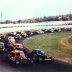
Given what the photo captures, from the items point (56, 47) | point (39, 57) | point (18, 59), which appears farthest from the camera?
point (56, 47)

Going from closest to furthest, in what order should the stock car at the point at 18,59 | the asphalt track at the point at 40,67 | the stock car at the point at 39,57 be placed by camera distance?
the asphalt track at the point at 40,67 → the stock car at the point at 18,59 → the stock car at the point at 39,57

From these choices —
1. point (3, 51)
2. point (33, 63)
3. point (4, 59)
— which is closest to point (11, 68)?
point (33, 63)

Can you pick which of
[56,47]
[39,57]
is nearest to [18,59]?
[39,57]

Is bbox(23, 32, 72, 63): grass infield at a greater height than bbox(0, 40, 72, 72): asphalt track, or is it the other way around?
bbox(0, 40, 72, 72): asphalt track

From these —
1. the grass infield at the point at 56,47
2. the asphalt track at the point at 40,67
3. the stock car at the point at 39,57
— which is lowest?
the grass infield at the point at 56,47

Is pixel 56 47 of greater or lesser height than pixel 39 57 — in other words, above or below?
below

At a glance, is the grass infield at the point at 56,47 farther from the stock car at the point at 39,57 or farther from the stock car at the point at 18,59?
the stock car at the point at 18,59

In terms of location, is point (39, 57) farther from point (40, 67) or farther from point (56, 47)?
point (56, 47)

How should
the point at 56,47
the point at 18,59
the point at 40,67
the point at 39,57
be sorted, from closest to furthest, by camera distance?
the point at 40,67 → the point at 18,59 → the point at 39,57 → the point at 56,47

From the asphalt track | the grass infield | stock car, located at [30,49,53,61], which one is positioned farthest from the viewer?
the grass infield

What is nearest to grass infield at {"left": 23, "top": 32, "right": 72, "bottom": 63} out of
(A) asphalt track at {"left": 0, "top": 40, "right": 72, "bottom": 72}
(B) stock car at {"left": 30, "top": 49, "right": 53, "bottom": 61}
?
(B) stock car at {"left": 30, "top": 49, "right": 53, "bottom": 61}

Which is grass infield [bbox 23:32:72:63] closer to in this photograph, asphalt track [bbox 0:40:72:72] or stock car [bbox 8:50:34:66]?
asphalt track [bbox 0:40:72:72]

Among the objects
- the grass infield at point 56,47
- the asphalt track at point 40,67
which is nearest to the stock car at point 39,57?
the asphalt track at point 40,67

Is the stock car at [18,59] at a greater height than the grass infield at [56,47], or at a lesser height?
greater
